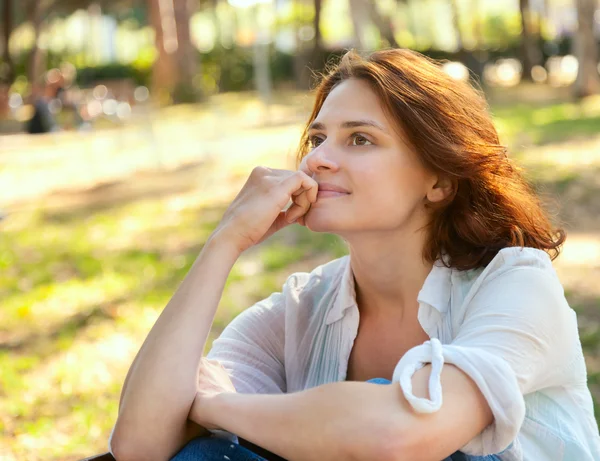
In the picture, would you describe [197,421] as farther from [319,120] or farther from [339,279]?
[319,120]

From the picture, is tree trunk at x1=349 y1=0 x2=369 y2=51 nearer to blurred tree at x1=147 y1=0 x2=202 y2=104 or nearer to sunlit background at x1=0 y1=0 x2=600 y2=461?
sunlit background at x1=0 y1=0 x2=600 y2=461

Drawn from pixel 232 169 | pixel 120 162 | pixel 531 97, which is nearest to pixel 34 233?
pixel 232 169

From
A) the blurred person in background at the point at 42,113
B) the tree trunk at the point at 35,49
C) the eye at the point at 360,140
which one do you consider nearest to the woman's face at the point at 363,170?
the eye at the point at 360,140

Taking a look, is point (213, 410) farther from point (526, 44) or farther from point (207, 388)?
point (526, 44)

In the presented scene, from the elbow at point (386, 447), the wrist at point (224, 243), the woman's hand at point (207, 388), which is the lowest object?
the woman's hand at point (207, 388)

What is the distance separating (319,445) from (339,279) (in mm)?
825

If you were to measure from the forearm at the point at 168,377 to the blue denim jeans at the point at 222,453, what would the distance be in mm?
92

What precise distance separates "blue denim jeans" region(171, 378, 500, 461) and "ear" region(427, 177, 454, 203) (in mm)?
609

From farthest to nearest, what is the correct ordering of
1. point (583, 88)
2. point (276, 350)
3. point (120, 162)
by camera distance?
point (583, 88), point (120, 162), point (276, 350)

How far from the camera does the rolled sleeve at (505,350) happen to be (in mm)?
1696

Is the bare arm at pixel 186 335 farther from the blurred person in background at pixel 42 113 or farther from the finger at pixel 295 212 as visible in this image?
the blurred person in background at pixel 42 113

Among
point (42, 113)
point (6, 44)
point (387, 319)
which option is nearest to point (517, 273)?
point (387, 319)

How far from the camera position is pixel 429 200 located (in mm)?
2303

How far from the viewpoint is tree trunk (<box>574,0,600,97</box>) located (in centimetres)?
1512
